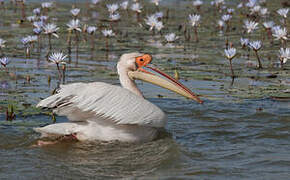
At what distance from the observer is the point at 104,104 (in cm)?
496

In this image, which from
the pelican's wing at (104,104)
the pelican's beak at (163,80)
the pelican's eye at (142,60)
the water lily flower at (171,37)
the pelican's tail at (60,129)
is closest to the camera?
the pelican's wing at (104,104)

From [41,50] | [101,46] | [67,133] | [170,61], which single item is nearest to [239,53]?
[170,61]

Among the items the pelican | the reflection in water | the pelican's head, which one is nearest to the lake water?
the reflection in water

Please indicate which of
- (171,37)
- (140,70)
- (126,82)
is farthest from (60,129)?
(171,37)

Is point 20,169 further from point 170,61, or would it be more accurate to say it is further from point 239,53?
point 239,53

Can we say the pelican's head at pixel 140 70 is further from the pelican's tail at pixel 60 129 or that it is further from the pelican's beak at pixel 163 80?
the pelican's tail at pixel 60 129

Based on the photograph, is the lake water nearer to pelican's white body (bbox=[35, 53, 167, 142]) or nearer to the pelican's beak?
pelican's white body (bbox=[35, 53, 167, 142])

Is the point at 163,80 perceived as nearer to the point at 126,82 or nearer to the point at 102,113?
the point at 126,82

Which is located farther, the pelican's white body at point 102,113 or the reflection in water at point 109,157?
the pelican's white body at point 102,113

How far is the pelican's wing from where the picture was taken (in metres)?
4.92

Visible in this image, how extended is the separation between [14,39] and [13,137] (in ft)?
17.6

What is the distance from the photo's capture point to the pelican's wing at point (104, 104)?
16.1 ft

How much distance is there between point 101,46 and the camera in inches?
401

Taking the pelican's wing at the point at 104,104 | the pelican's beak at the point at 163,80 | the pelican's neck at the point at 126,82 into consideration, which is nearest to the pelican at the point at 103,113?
the pelican's wing at the point at 104,104
